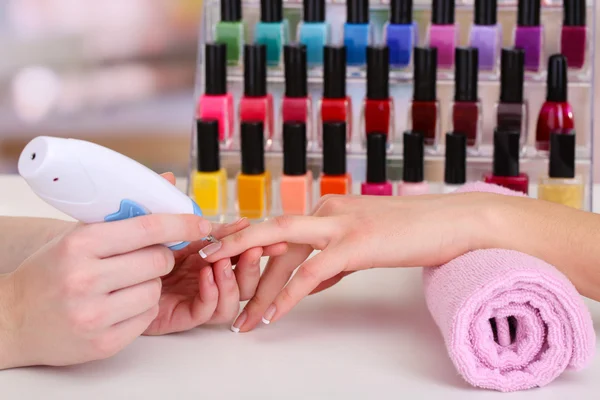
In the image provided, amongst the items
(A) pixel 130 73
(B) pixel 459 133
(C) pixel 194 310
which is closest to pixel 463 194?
(C) pixel 194 310

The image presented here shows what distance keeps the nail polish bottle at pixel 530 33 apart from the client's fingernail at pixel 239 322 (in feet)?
2.16

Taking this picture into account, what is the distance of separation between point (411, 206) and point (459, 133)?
42cm

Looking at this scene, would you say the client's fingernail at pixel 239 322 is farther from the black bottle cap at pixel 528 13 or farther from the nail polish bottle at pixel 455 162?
the black bottle cap at pixel 528 13

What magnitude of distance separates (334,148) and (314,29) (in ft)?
0.62

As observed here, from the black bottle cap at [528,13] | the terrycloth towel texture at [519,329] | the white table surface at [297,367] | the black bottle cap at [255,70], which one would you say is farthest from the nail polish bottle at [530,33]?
the terrycloth towel texture at [519,329]

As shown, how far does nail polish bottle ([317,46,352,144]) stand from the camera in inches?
56.1

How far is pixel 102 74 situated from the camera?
3242mm

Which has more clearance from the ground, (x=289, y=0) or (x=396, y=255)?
(x=289, y=0)

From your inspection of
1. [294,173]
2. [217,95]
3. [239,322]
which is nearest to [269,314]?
[239,322]

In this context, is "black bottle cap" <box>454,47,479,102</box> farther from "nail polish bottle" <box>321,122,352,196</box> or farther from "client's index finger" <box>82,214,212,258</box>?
"client's index finger" <box>82,214,212,258</box>

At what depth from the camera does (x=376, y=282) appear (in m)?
1.14

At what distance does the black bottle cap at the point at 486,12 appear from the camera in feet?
4.75

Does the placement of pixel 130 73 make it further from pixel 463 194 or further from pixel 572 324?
pixel 572 324

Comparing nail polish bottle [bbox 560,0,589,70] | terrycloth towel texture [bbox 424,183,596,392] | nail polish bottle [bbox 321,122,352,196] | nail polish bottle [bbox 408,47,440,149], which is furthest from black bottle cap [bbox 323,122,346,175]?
terrycloth towel texture [bbox 424,183,596,392]
